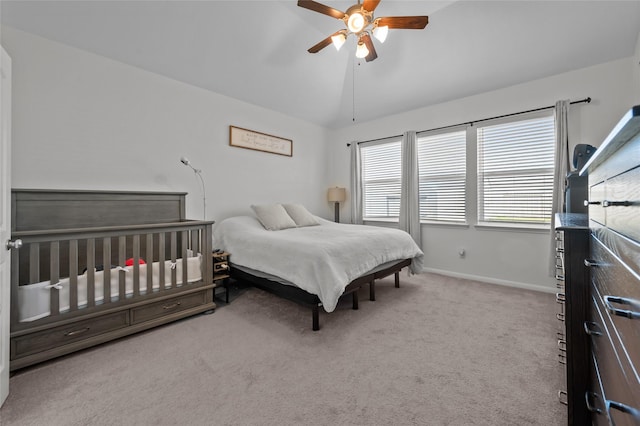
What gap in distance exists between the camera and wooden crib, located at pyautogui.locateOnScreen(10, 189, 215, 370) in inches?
71.0

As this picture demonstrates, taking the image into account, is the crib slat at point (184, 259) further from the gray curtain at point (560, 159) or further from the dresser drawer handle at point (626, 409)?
the gray curtain at point (560, 159)

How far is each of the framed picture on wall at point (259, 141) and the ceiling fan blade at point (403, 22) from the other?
2.32 m

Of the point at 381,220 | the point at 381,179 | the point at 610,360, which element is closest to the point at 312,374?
the point at 610,360

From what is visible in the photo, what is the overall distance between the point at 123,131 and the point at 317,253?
2.41m

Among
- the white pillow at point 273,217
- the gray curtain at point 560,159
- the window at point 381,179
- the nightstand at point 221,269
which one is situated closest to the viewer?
the nightstand at point 221,269

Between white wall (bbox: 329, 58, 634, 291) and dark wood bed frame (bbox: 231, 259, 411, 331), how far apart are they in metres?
1.13

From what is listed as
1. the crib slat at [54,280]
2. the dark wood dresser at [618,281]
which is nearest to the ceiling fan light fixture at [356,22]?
the dark wood dresser at [618,281]

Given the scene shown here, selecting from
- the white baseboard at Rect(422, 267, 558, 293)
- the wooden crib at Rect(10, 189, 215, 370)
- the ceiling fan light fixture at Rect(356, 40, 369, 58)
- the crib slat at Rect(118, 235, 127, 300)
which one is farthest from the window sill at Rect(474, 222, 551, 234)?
the crib slat at Rect(118, 235, 127, 300)

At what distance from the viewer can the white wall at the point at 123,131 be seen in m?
2.36

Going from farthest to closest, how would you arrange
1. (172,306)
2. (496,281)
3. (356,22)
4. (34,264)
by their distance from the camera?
(496,281)
(172,306)
(356,22)
(34,264)

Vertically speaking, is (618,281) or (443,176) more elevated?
(443,176)

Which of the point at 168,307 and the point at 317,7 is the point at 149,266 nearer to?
the point at 168,307

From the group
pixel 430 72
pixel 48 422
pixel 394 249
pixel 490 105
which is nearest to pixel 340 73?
Result: pixel 430 72

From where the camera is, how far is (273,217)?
3611 mm
